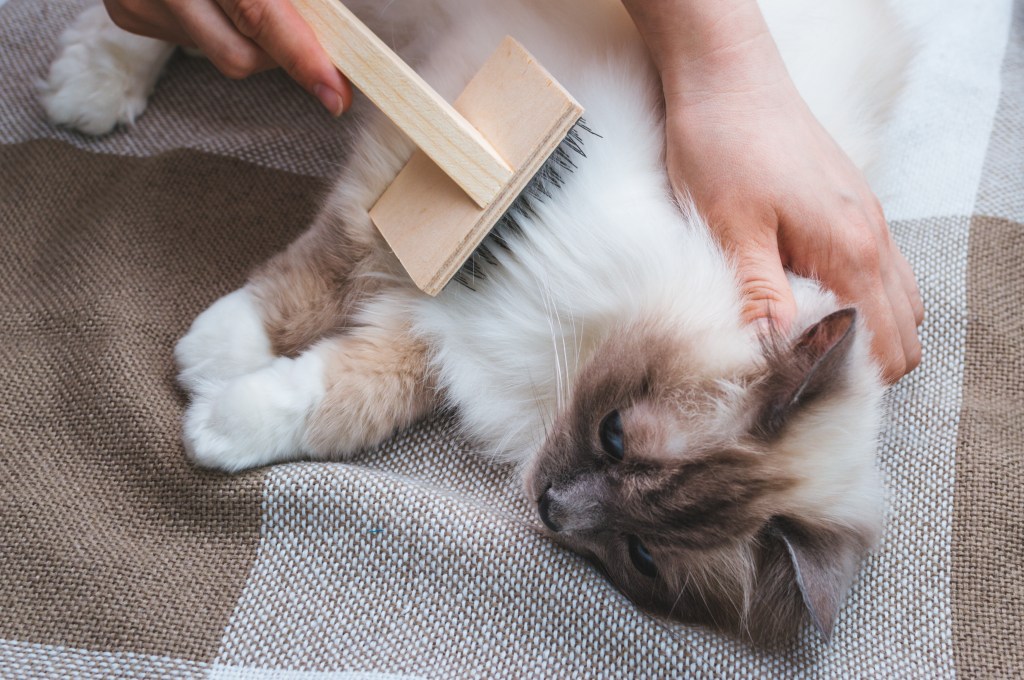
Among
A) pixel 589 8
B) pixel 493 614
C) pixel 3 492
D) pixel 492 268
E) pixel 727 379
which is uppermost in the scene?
pixel 589 8

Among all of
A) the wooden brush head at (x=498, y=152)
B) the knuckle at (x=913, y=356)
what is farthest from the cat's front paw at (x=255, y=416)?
the knuckle at (x=913, y=356)

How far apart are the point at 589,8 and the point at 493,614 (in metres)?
0.90

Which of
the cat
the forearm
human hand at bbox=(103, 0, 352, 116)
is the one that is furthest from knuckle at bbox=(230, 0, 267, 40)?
the forearm

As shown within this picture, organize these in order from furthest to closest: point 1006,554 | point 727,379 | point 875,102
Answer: point 875,102 < point 1006,554 < point 727,379

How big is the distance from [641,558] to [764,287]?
15.6 inches

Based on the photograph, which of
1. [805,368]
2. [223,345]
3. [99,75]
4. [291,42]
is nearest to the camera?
[805,368]

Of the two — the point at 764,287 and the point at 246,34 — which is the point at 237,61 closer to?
the point at 246,34

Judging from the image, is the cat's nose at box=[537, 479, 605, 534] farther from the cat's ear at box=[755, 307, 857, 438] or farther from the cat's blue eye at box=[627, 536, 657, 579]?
the cat's ear at box=[755, 307, 857, 438]

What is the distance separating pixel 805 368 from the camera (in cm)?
85

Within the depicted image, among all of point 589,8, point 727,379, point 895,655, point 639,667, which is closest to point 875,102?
point 589,8

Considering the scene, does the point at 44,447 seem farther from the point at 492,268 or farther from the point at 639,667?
the point at 639,667

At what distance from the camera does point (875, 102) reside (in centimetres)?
126

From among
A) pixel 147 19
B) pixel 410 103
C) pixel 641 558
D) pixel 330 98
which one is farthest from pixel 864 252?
pixel 147 19

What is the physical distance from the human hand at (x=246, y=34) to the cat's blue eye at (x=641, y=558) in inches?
28.1
